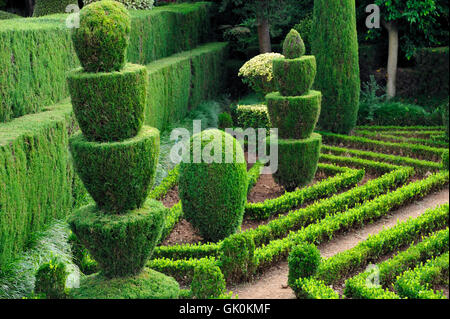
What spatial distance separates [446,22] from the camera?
66.4ft

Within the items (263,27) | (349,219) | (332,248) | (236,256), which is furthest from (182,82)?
(236,256)

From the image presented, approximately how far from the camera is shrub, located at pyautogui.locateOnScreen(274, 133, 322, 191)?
474 inches

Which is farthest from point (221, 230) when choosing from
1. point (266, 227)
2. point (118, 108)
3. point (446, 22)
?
point (446, 22)

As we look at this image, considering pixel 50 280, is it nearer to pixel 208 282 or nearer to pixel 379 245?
pixel 208 282

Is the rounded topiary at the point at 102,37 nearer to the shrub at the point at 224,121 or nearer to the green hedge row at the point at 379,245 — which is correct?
the green hedge row at the point at 379,245

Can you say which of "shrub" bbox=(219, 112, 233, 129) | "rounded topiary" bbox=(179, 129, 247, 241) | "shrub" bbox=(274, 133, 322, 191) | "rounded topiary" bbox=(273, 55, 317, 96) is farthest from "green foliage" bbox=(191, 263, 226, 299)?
"shrub" bbox=(219, 112, 233, 129)

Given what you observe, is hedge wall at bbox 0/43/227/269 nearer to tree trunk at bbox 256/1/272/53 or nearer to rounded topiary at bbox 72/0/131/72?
rounded topiary at bbox 72/0/131/72

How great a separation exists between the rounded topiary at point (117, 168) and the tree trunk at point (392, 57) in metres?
14.5

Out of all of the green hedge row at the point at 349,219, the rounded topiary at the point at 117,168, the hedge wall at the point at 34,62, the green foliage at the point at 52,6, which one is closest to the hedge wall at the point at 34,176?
the hedge wall at the point at 34,62

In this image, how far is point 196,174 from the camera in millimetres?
9383

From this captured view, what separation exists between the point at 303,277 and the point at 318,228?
1.96 metres

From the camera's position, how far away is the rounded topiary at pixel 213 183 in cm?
931

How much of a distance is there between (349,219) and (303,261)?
8.90 feet
